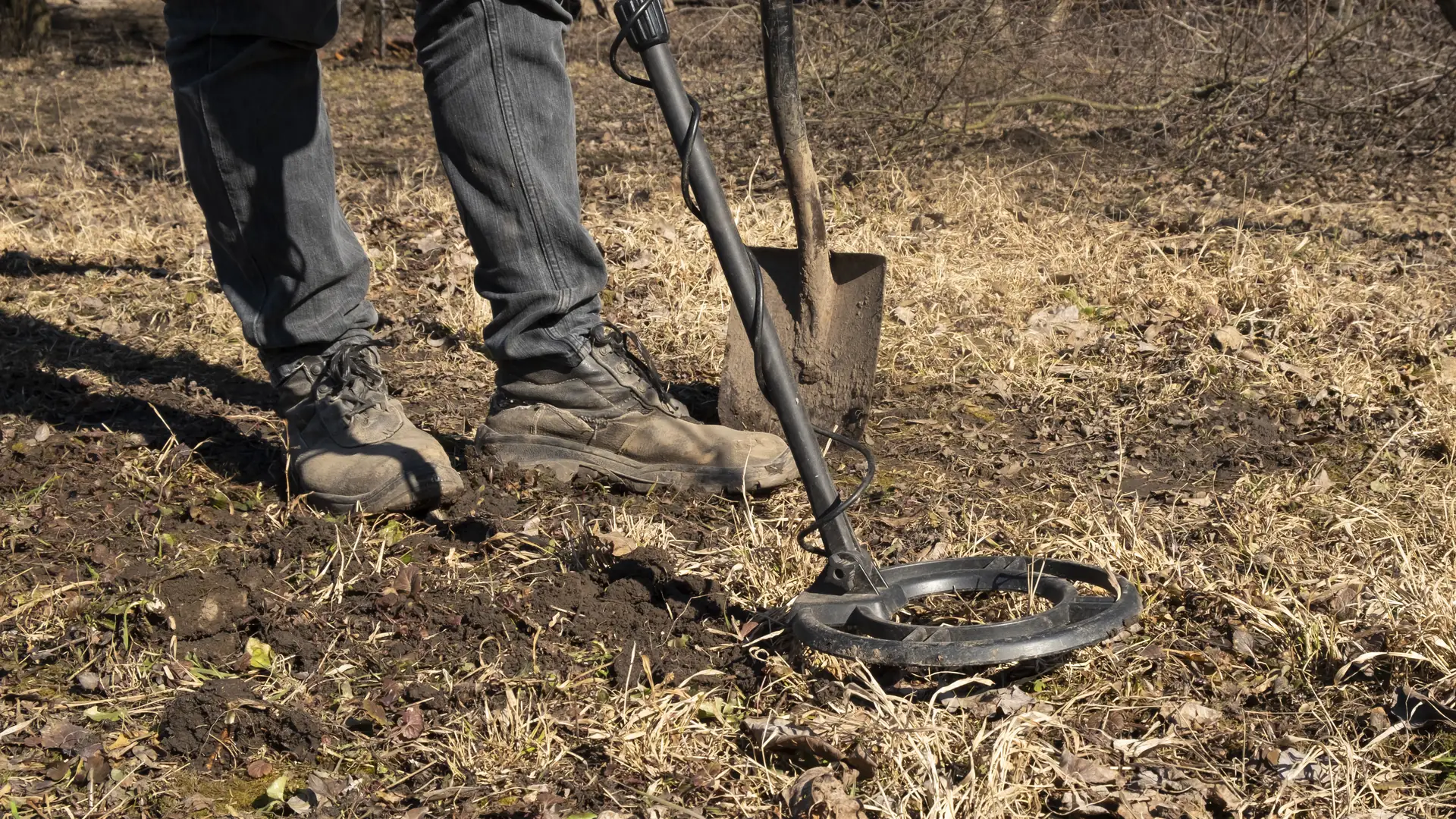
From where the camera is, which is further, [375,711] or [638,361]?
[638,361]

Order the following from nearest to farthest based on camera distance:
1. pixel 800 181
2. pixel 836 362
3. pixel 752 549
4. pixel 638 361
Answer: pixel 752 549 → pixel 638 361 → pixel 836 362 → pixel 800 181

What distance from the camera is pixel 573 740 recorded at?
1.84 meters

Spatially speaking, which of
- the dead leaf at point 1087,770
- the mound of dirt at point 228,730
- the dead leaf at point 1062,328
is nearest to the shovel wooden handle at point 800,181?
the dead leaf at point 1062,328

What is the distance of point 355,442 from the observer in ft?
8.59

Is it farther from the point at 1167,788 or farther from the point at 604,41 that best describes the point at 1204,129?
the point at 604,41

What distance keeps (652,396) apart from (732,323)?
0.45 m

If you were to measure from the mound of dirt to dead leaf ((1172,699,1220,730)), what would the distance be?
1308 mm

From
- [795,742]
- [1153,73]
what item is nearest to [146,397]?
[795,742]

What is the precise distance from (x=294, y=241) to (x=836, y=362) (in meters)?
Answer: 1.33

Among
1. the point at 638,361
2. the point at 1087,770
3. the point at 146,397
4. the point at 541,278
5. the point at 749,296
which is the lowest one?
the point at 146,397

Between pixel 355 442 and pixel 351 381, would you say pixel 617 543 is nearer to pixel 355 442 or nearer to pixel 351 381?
pixel 355 442

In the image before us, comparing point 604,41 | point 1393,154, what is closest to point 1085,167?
point 1393,154

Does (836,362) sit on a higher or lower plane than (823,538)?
lower

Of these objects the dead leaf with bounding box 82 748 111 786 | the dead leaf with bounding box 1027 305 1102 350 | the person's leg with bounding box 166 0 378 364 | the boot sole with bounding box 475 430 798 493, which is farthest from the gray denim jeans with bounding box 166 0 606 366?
the dead leaf with bounding box 1027 305 1102 350
